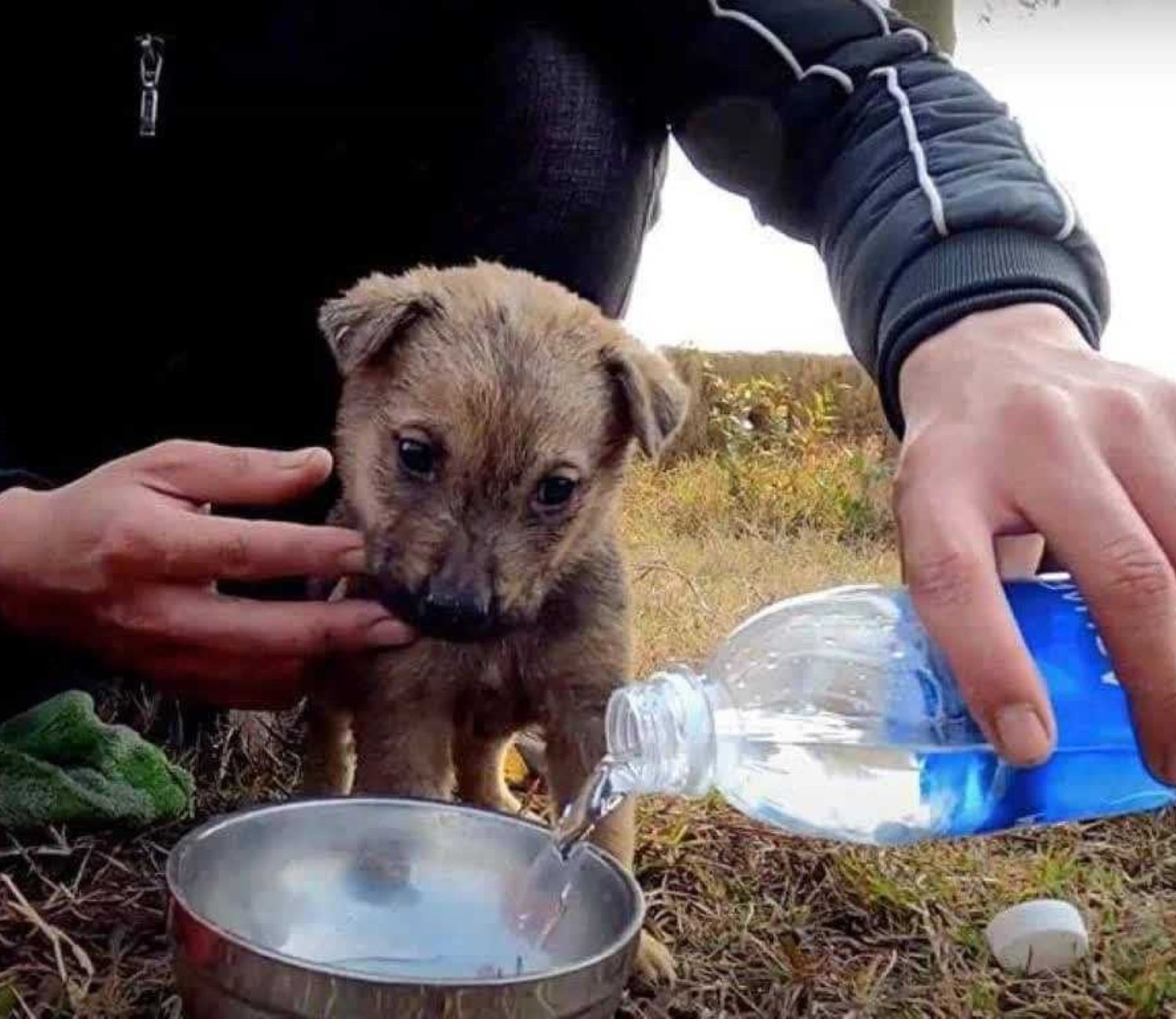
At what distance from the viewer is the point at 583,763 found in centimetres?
254

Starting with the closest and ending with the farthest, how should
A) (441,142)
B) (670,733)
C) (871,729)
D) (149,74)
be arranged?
(670,733) → (871,729) → (149,74) → (441,142)

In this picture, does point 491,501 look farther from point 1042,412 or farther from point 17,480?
point 1042,412

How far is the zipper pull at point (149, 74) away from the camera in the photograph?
9.11ft

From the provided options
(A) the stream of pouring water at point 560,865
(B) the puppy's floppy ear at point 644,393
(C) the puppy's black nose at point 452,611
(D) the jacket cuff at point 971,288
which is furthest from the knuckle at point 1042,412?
(B) the puppy's floppy ear at point 644,393

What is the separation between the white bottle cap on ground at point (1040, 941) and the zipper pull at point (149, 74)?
1805 mm

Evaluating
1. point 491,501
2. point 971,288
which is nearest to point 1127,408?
point 971,288

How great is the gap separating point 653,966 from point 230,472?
34.5 inches

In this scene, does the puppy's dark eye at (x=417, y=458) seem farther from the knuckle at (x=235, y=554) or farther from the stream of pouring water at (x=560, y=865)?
the stream of pouring water at (x=560, y=865)

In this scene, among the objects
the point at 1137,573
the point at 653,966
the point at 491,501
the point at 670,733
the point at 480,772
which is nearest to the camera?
the point at 1137,573

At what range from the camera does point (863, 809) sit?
2195 millimetres

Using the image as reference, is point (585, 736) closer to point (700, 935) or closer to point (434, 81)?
point (700, 935)

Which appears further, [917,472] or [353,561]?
[353,561]

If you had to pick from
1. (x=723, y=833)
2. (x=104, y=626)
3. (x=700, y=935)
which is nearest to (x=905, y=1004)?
(x=700, y=935)

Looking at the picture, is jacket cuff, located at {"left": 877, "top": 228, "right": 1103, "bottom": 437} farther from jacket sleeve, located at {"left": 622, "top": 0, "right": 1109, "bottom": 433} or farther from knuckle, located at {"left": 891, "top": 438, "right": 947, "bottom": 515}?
knuckle, located at {"left": 891, "top": 438, "right": 947, "bottom": 515}
